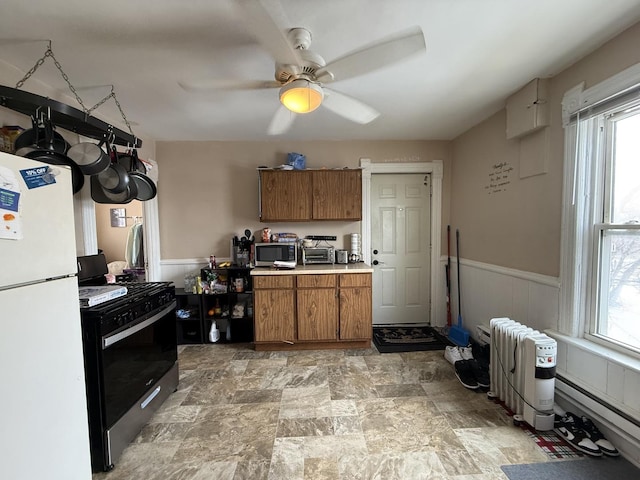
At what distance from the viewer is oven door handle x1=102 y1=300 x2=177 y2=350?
148 cm

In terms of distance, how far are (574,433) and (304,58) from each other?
105 inches

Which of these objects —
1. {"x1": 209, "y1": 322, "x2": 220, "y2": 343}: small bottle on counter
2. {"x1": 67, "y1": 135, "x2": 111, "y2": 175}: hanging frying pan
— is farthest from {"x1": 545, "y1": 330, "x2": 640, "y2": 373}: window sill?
{"x1": 67, "y1": 135, "x2": 111, "y2": 175}: hanging frying pan

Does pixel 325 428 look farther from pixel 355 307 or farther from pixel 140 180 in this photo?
pixel 140 180

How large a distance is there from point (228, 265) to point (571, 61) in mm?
3447

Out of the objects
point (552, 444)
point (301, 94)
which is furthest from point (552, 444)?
point (301, 94)

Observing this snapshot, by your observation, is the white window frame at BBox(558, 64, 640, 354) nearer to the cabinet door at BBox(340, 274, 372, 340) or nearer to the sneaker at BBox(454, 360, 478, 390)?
the sneaker at BBox(454, 360, 478, 390)

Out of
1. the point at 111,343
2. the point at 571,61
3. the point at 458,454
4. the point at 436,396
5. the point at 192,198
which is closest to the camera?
A: the point at 111,343

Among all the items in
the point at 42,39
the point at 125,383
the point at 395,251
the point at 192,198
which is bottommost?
the point at 125,383

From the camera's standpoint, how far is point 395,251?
3604 millimetres

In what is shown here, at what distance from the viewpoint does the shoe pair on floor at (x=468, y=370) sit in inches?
89.0

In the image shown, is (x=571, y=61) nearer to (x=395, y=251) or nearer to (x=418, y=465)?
(x=395, y=251)

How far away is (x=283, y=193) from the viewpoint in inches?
126

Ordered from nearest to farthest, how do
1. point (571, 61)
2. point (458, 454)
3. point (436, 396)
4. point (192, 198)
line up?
point (458, 454) → point (571, 61) → point (436, 396) → point (192, 198)

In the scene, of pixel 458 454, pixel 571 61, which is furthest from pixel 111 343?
pixel 571 61
